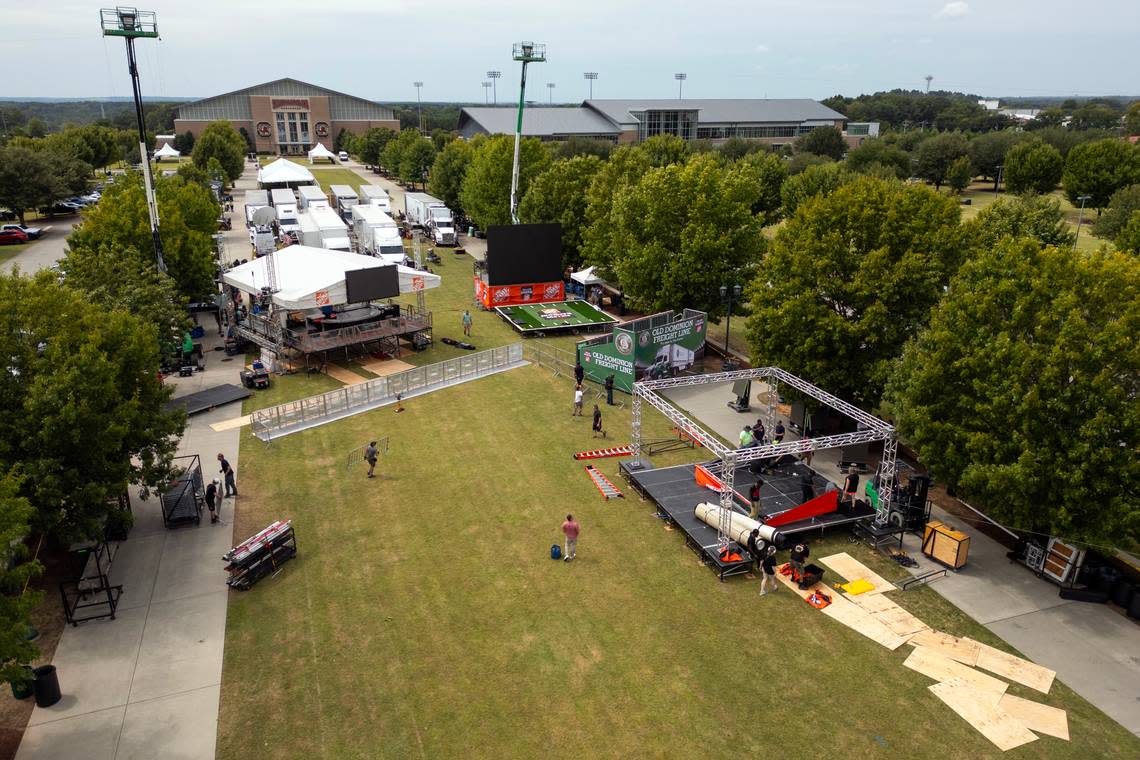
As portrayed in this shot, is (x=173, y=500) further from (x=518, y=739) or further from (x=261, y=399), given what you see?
(x=518, y=739)

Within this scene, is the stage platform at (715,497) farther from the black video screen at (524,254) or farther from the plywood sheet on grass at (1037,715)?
the black video screen at (524,254)

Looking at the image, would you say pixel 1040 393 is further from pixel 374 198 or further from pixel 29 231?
pixel 29 231

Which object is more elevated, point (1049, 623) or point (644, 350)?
point (644, 350)

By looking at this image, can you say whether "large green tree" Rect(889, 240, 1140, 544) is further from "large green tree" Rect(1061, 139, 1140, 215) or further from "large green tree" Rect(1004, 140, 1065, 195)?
"large green tree" Rect(1004, 140, 1065, 195)

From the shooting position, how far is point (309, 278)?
3347 centimetres

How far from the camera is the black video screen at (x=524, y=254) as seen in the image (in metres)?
41.9

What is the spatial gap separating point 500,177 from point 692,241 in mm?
27528

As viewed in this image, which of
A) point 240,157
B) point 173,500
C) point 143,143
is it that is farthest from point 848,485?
point 240,157

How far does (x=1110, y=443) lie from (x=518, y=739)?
47.6 ft

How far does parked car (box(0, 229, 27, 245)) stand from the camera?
196ft

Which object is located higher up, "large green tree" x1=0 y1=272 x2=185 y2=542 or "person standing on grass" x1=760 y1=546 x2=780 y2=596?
"large green tree" x1=0 y1=272 x2=185 y2=542

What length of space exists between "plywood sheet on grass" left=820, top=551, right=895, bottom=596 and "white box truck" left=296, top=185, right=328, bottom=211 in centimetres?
5573

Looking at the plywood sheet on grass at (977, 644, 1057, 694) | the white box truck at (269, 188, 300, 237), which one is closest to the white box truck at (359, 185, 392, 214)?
the white box truck at (269, 188, 300, 237)

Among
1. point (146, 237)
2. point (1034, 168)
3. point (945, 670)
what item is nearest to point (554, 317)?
point (146, 237)
